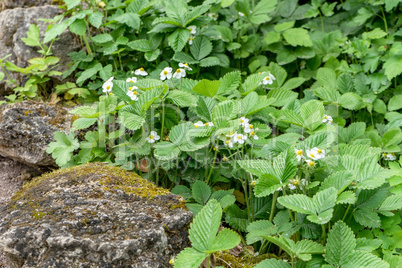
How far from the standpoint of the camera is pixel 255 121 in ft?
8.14

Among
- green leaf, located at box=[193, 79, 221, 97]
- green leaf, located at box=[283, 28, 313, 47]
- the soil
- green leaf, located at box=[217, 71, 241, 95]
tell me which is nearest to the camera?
green leaf, located at box=[193, 79, 221, 97]

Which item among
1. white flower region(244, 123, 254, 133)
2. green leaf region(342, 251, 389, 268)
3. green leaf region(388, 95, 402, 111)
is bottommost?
green leaf region(342, 251, 389, 268)

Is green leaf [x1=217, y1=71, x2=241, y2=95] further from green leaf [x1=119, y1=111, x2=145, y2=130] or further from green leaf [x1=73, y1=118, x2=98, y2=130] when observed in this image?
green leaf [x1=73, y1=118, x2=98, y2=130]

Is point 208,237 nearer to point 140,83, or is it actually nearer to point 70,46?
point 140,83

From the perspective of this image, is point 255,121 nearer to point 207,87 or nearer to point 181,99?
point 207,87

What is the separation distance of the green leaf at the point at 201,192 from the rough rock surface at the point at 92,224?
0.23m

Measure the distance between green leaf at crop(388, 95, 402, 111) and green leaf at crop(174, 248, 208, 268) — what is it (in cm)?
207

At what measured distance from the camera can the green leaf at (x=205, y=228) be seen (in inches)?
56.9

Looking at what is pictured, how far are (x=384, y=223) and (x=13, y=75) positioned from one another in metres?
2.90

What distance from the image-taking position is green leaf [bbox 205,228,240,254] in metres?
1.41

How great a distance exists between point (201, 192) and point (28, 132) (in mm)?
1250

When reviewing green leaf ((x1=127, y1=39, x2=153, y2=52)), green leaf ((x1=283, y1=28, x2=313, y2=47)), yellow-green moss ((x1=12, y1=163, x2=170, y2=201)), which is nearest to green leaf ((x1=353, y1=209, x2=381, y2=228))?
yellow-green moss ((x1=12, y1=163, x2=170, y2=201))

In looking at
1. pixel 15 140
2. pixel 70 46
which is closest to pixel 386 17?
pixel 70 46

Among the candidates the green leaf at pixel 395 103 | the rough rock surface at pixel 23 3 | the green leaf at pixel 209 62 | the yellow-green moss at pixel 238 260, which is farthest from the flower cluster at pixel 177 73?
the rough rock surface at pixel 23 3
